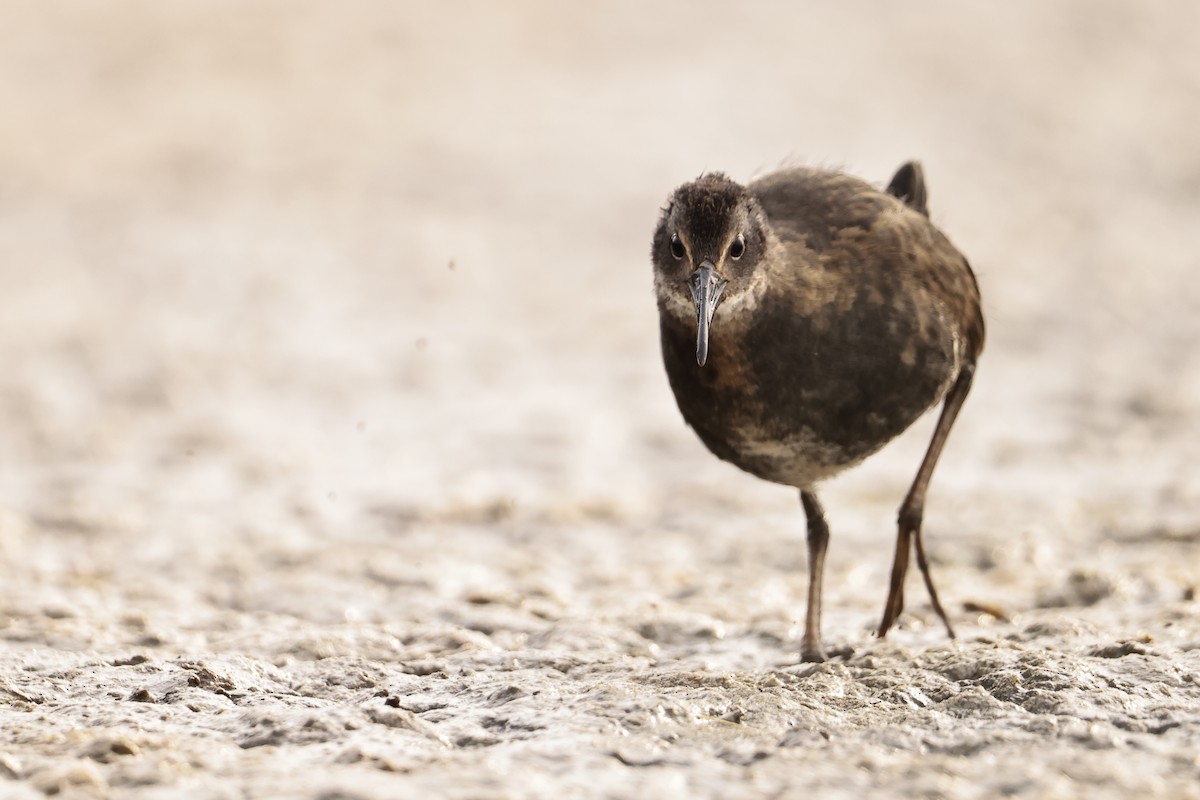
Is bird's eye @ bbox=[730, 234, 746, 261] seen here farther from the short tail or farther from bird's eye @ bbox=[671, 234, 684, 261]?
the short tail

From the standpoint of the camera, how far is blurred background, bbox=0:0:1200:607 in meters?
9.87

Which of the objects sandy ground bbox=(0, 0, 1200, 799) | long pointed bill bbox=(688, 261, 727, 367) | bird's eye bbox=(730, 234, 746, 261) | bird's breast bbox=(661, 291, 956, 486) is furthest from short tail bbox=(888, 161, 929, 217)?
sandy ground bbox=(0, 0, 1200, 799)

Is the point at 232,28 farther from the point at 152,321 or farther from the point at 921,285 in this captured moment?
the point at 921,285

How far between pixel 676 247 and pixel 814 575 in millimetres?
1695

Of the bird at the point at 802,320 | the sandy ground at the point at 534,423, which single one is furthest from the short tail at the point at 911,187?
the sandy ground at the point at 534,423

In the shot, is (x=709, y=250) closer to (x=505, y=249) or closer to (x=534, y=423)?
(x=534, y=423)

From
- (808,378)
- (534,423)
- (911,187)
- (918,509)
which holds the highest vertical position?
(911,187)

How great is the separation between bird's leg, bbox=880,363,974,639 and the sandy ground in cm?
24

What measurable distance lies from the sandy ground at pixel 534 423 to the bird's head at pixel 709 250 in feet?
4.53

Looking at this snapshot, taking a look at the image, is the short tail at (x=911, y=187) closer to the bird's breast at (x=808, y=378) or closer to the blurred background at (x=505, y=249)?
the bird's breast at (x=808, y=378)

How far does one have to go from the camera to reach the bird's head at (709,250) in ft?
18.5

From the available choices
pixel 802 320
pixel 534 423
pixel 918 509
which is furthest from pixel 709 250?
pixel 534 423

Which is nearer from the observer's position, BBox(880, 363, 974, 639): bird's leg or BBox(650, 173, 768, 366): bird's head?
BBox(650, 173, 768, 366): bird's head

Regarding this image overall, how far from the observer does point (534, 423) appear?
11.2 metres
